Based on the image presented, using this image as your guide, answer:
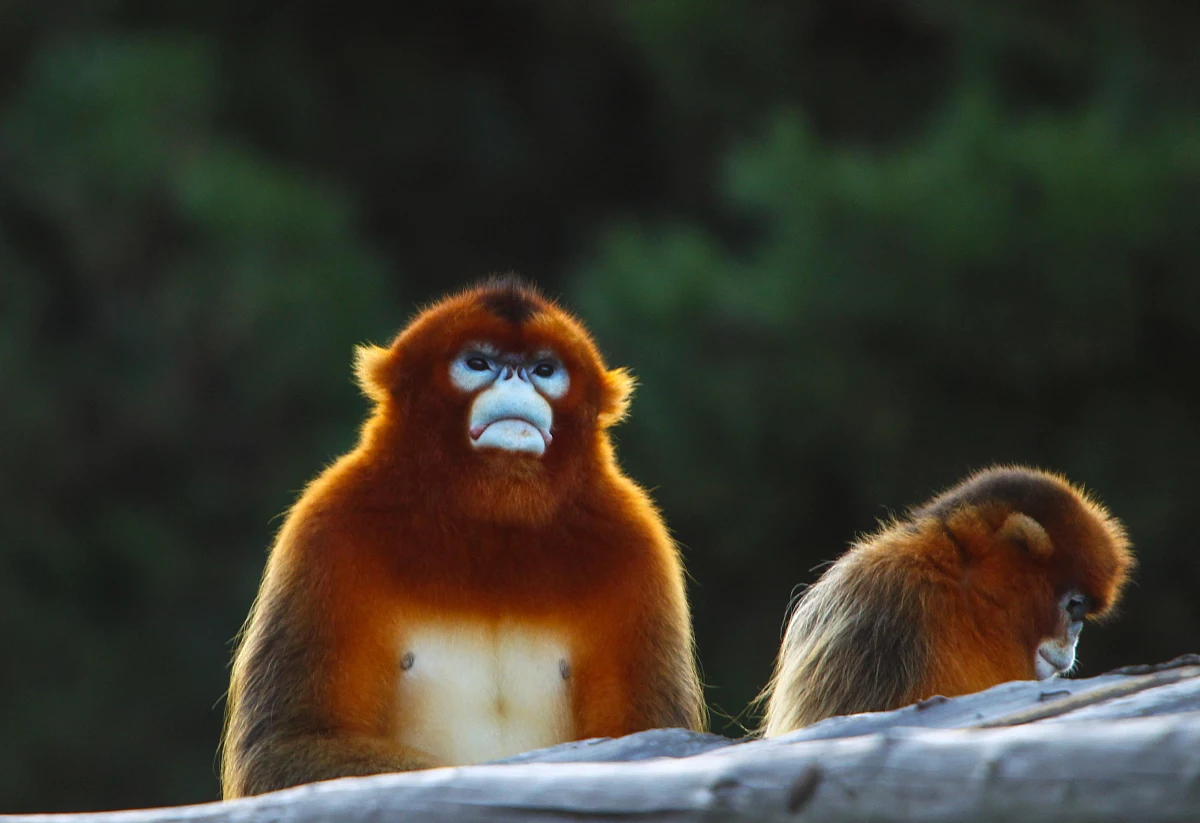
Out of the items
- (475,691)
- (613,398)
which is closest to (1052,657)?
(613,398)

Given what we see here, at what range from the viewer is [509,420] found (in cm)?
278

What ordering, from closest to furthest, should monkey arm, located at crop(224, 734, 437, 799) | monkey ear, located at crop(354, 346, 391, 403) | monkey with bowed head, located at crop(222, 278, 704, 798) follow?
monkey arm, located at crop(224, 734, 437, 799) < monkey with bowed head, located at crop(222, 278, 704, 798) < monkey ear, located at crop(354, 346, 391, 403)

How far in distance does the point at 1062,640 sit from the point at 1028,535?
0.63 ft

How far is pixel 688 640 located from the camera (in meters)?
2.95

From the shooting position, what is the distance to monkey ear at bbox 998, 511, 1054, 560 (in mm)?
2980

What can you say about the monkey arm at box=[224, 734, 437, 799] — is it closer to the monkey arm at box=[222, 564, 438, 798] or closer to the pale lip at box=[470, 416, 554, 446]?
the monkey arm at box=[222, 564, 438, 798]

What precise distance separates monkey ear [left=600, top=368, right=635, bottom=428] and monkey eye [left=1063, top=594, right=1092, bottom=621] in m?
0.82

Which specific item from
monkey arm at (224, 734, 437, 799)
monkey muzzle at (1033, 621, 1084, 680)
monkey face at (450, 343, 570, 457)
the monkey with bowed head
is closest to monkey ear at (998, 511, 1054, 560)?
monkey muzzle at (1033, 621, 1084, 680)

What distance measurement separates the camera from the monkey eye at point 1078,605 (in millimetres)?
3005

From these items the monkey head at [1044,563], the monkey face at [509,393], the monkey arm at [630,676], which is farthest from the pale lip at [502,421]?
the monkey head at [1044,563]

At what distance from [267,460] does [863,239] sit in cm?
348

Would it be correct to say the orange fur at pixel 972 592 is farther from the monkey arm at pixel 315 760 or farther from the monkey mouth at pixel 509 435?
the monkey arm at pixel 315 760

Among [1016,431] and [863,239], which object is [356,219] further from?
[1016,431]

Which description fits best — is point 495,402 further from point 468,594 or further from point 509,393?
point 468,594
